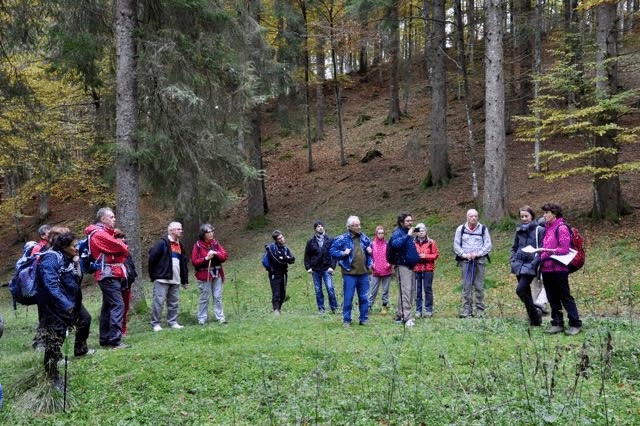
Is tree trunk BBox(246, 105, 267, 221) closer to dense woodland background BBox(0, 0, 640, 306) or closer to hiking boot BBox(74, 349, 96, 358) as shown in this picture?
dense woodland background BBox(0, 0, 640, 306)

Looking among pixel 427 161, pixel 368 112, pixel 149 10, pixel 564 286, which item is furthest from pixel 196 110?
pixel 368 112

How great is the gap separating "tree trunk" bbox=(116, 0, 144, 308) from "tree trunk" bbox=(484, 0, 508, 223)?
9.60 m

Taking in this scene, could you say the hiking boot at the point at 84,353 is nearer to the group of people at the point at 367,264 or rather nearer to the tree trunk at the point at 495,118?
the group of people at the point at 367,264

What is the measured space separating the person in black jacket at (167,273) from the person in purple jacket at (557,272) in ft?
18.7

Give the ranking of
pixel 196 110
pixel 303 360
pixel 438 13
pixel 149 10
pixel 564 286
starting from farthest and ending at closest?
pixel 438 13 < pixel 196 110 < pixel 149 10 < pixel 564 286 < pixel 303 360

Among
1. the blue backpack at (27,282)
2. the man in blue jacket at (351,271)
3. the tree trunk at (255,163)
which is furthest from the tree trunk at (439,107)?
the blue backpack at (27,282)

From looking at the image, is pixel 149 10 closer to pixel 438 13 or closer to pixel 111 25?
pixel 111 25

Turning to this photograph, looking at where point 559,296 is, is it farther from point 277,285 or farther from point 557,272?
point 277,285

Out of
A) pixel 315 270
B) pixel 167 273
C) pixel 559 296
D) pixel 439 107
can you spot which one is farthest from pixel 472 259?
pixel 439 107

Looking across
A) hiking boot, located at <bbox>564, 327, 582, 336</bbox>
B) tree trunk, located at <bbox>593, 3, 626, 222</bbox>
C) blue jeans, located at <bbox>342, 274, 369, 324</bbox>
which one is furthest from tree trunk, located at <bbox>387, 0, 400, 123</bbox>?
hiking boot, located at <bbox>564, 327, 582, 336</bbox>

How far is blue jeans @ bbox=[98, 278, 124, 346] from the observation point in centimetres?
718

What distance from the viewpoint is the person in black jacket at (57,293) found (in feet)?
17.5

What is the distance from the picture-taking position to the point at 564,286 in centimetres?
706

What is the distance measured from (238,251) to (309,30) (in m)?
12.2
